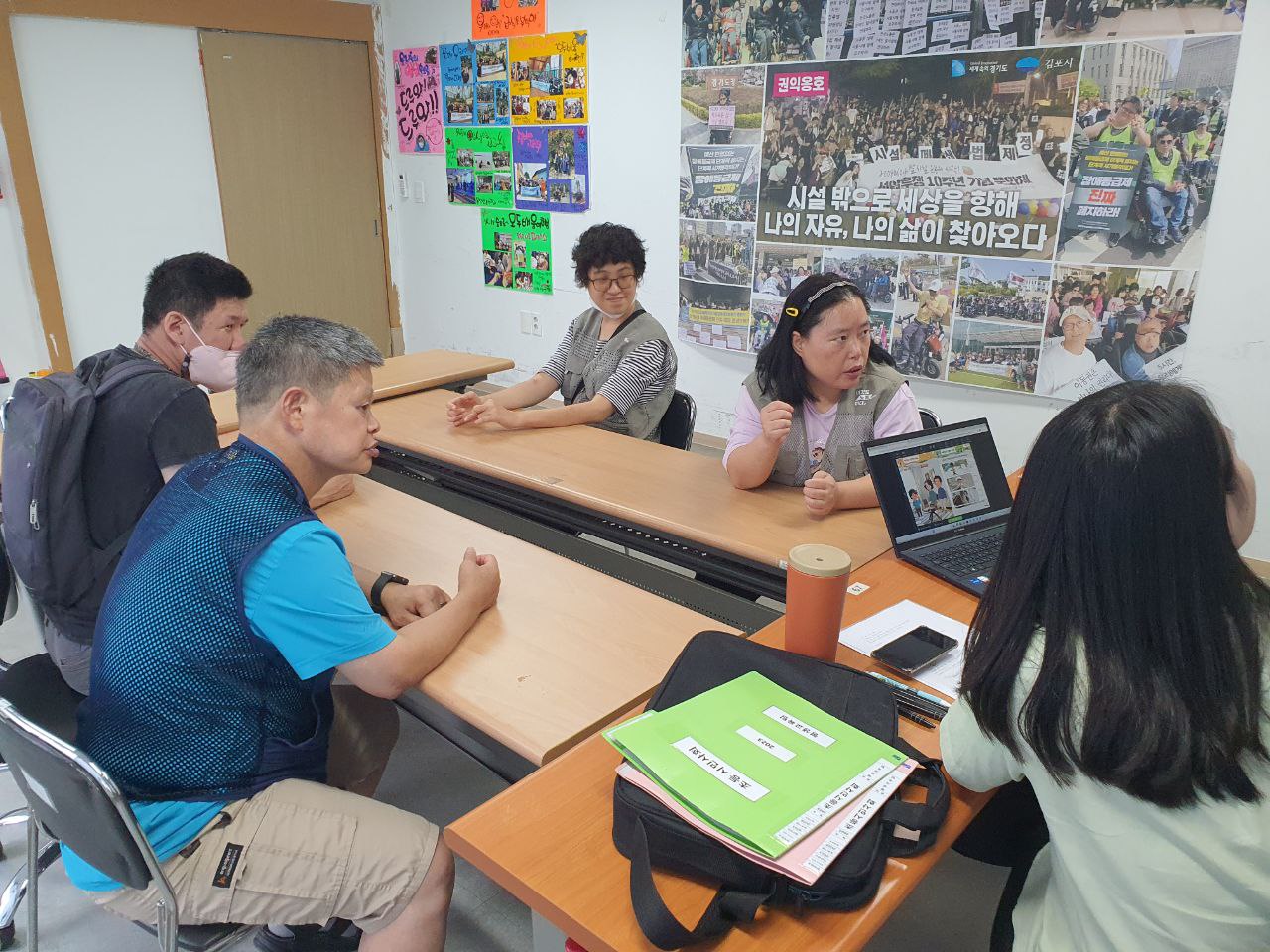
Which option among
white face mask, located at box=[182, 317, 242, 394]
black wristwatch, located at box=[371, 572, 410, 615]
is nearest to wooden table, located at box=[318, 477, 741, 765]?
black wristwatch, located at box=[371, 572, 410, 615]

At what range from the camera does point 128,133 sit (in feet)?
15.3

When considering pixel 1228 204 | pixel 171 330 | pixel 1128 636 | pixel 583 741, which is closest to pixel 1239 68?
pixel 1228 204

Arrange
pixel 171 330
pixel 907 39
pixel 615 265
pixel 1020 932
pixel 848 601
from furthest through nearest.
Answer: pixel 907 39
pixel 615 265
pixel 171 330
pixel 848 601
pixel 1020 932

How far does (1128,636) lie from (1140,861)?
23 centimetres

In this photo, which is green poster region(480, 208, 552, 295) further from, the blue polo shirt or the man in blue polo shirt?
the blue polo shirt

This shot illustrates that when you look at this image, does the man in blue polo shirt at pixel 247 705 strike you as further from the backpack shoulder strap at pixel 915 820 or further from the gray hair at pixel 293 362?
the backpack shoulder strap at pixel 915 820

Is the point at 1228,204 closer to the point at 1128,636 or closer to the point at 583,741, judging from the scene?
the point at 1128,636

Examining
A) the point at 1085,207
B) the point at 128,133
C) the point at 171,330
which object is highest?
the point at 128,133

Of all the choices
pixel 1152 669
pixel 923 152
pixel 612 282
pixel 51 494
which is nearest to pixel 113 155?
pixel 612 282

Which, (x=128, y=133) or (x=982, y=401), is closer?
(x=982, y=401)

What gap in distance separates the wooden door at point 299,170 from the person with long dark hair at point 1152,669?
5270 millimetres

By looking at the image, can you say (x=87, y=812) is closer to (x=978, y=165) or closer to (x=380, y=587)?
(x=380, y=587)

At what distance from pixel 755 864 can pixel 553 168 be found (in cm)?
453

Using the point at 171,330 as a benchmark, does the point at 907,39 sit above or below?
above
